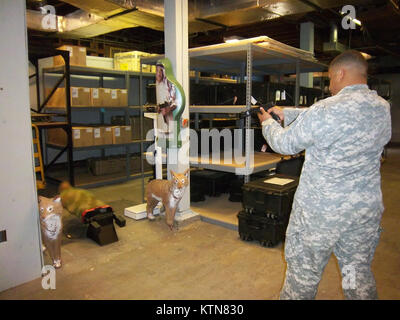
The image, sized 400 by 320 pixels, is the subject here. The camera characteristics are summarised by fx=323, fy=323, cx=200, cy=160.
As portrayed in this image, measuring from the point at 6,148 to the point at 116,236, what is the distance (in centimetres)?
141

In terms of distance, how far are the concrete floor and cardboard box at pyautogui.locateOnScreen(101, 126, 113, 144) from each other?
234 cm

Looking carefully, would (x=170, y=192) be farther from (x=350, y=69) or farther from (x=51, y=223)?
(x=350, y=69)

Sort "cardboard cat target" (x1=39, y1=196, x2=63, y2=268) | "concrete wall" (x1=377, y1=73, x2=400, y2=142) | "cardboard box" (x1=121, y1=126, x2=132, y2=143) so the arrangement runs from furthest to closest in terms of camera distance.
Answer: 1. "concrete wall" (x1=377, y1=73, x2=400, y2=142)
2. "cardboard box" (x1=121, y1=126, x2=132, y2=143)
3. "cardboard cat target" (x1=39, y1=196, x2=63, y2=268)

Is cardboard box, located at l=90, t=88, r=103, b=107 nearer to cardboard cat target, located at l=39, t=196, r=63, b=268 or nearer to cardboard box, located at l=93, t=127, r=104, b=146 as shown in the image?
cardboard box, located at l=93, t=127, r=104, b=146

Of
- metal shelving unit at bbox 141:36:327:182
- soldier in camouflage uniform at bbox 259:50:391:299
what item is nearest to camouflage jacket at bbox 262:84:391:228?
soldier in camouflage uniform at bbox 259:50:391:299

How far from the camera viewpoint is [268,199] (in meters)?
3.13

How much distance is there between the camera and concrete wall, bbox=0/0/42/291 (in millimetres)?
2271

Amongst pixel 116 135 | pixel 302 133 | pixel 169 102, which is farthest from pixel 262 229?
pixel 116 135

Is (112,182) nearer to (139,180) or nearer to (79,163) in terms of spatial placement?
(139,180)

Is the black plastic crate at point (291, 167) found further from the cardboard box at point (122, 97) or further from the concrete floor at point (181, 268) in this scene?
the cardboard box at point (122, 97)

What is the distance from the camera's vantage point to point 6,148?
2.31 metres

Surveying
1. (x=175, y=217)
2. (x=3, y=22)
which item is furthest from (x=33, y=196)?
(x=175, y=217)

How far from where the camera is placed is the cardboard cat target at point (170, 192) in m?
3.34

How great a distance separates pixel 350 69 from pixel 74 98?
476 cm
